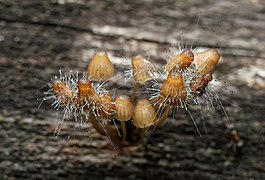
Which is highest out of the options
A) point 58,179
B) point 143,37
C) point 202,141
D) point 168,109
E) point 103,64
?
point 143,37

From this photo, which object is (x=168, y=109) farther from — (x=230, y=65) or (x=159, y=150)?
(x=230, y=65)

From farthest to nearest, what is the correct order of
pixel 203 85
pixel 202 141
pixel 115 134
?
1. pixel 202 141
2. pixel 115 134
3. pixel 203 85

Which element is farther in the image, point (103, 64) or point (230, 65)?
point (230, 65)

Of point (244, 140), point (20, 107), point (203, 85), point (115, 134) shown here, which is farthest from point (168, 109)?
point (20, 107)

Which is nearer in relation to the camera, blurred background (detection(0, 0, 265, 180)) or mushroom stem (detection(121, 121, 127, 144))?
mushroom stem (detection(121, 121, 127, 144))

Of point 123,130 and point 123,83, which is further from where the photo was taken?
point 123,83

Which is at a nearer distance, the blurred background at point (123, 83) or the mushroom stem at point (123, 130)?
the mushroom stem at point (123, 130)

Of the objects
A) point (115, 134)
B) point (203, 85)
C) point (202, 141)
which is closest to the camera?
point (203, 85)

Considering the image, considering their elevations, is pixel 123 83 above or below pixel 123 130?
above
